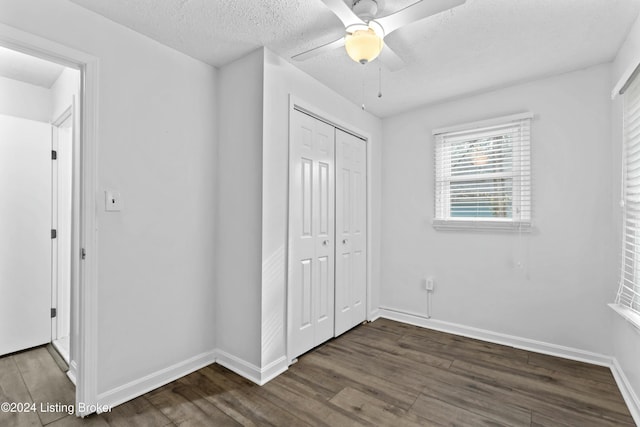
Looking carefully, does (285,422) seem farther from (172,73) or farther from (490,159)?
(490,159)

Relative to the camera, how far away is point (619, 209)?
234 centimetres

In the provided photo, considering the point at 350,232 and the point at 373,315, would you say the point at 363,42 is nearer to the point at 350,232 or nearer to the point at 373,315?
the point at 350,232

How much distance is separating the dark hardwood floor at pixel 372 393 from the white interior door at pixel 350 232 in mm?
554

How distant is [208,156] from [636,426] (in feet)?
10.9

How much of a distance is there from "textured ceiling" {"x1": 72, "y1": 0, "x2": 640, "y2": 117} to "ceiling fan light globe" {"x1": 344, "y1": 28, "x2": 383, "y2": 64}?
295 mm

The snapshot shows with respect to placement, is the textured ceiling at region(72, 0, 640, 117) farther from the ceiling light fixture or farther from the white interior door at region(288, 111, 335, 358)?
the white interior door at region(288, 111, 335, 358)

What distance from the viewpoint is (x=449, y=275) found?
130 inches

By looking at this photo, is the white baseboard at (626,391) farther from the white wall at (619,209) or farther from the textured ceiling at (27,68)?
the textured ceiling at (27,68)

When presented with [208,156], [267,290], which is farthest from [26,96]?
[267,290]

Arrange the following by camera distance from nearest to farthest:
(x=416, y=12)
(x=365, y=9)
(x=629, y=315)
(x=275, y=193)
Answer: (x=416, y=12) → (x=365, y=9) → (x=629, y=315) → (x=275, y=193)

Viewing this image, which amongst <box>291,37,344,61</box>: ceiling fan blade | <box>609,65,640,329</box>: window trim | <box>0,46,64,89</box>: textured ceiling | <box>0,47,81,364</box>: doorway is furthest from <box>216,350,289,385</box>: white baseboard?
<box>0,46,64,89</box>: textured ceiling

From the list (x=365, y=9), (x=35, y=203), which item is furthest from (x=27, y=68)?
(x=365, y=9)

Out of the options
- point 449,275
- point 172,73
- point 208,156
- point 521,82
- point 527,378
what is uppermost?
point 521,82

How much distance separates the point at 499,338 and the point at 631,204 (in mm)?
1582
